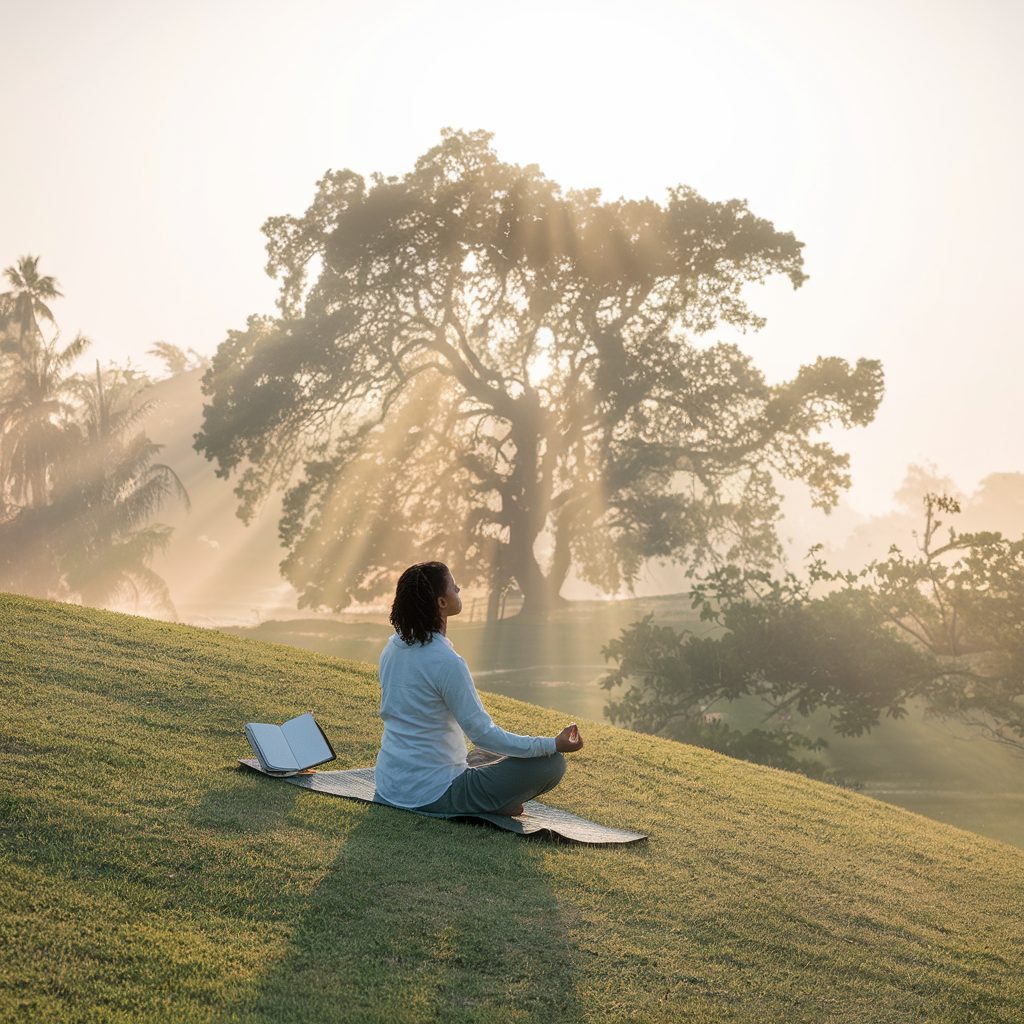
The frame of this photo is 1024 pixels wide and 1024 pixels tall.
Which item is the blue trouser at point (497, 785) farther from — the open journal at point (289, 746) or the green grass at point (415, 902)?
the open journal at point (289, 746)

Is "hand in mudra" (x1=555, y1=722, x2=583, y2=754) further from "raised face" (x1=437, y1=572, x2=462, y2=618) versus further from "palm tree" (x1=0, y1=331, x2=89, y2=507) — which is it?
"palm tree" (x1=0, y1=331, x2=89, y2=507)

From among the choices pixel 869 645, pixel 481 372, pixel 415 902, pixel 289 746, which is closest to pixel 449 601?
pixel 415 902

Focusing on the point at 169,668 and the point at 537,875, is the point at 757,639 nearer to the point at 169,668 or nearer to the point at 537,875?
the point at 169,668

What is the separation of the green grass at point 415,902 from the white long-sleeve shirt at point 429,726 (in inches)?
8.8

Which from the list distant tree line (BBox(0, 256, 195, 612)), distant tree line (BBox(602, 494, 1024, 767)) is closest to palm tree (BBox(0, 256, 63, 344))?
distant tree line (BBox(0, 256, 195, 612))

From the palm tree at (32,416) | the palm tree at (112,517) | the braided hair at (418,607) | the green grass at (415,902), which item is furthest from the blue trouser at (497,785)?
the palm tree at (32,416)

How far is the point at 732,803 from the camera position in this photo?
761 cm

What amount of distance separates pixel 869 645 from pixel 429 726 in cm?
1419

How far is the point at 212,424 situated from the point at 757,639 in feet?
57.5

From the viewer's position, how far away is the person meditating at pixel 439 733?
5203 millimetres

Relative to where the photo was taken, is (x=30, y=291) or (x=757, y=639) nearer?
(x=757, y=639)

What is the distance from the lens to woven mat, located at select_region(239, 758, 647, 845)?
5496 mm

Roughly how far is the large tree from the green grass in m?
20.1

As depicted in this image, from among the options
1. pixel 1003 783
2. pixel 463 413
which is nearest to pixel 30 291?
pixel 463 413
